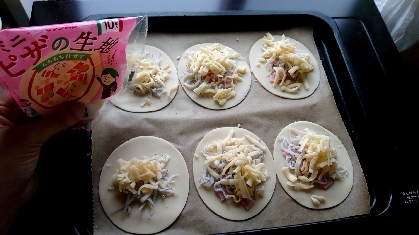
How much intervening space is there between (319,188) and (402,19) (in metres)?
0.89

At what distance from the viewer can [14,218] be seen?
107cm

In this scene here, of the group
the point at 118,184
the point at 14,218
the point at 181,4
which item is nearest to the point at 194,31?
the point at 181,4

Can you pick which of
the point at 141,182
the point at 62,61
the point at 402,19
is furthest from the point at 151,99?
the point at 402,19

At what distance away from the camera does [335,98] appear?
1469 mm

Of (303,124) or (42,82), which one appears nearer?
(42,82)

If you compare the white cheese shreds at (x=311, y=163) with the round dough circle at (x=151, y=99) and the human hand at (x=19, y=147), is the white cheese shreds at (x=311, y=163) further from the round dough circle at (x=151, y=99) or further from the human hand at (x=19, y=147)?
the human hand at (x=19, y=147)

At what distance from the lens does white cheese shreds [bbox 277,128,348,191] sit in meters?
1.27

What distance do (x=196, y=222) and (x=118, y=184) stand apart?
0.87 feet

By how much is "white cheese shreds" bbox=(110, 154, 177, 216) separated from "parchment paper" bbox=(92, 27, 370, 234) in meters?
0.08

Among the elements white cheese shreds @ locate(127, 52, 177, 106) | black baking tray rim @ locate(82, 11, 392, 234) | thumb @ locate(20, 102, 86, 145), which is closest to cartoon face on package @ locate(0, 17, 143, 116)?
thumb @ locate(20, 102, 86, 145)

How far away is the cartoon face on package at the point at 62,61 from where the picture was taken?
2.49ft

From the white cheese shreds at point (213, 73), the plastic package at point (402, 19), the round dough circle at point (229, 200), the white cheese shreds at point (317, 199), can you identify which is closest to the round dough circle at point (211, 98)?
the white cheese shreds at point (213, 73)

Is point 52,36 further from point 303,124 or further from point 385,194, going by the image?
point 385,194

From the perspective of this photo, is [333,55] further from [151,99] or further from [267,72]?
[151,99]
